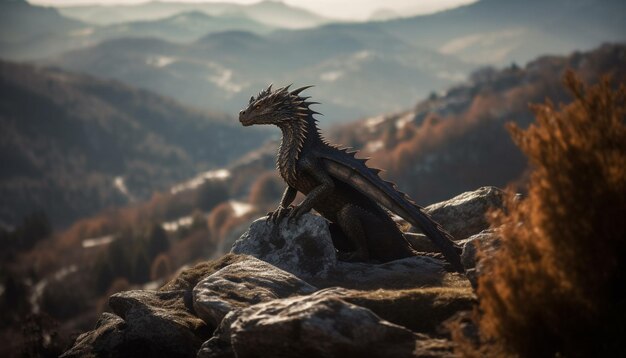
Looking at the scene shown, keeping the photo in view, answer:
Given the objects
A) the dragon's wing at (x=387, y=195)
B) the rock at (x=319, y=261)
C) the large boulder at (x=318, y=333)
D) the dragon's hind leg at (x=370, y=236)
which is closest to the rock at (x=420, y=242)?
the dragon's hind leg at (x=370, y=236)

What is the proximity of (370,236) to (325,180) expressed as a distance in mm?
2051

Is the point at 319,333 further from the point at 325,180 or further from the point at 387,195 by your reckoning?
the point at 325,180

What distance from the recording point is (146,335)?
12.7 meters

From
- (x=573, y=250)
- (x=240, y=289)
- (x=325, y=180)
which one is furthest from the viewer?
(x=325, y=180)

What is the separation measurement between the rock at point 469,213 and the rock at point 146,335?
337 inches

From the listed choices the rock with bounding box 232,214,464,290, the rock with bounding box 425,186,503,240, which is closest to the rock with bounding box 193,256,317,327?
the rock with bounding box 232,214,464,290

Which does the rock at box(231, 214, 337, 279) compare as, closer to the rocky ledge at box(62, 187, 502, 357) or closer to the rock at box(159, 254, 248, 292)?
the rocky ledge at box(62, 187, 502, 357)

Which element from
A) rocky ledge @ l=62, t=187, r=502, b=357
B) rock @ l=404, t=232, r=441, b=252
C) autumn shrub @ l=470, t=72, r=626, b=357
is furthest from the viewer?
rock @ l=404, t=232, r=441, b=252

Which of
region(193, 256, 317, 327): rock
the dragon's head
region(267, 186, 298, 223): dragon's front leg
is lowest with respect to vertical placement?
region(193, 256, 317, 327): rock

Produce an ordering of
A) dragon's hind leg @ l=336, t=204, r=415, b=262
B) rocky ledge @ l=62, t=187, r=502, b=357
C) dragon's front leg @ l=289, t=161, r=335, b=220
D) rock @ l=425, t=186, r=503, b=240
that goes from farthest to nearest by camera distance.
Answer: rock @ l=425, t=186, r=503, b=240, dragon's hind leg @ l=336, t=204, r=415, b=262, dragon's front leg @ l=289, t=161, r=335, b=220, rocky ledge @ l=62, t=187, r=502, b=357

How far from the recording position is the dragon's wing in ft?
47.1

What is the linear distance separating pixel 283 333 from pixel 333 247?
5.80 meters

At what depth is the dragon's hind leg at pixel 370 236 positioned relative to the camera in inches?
615

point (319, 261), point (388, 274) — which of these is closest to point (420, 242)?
point (388, 274)
